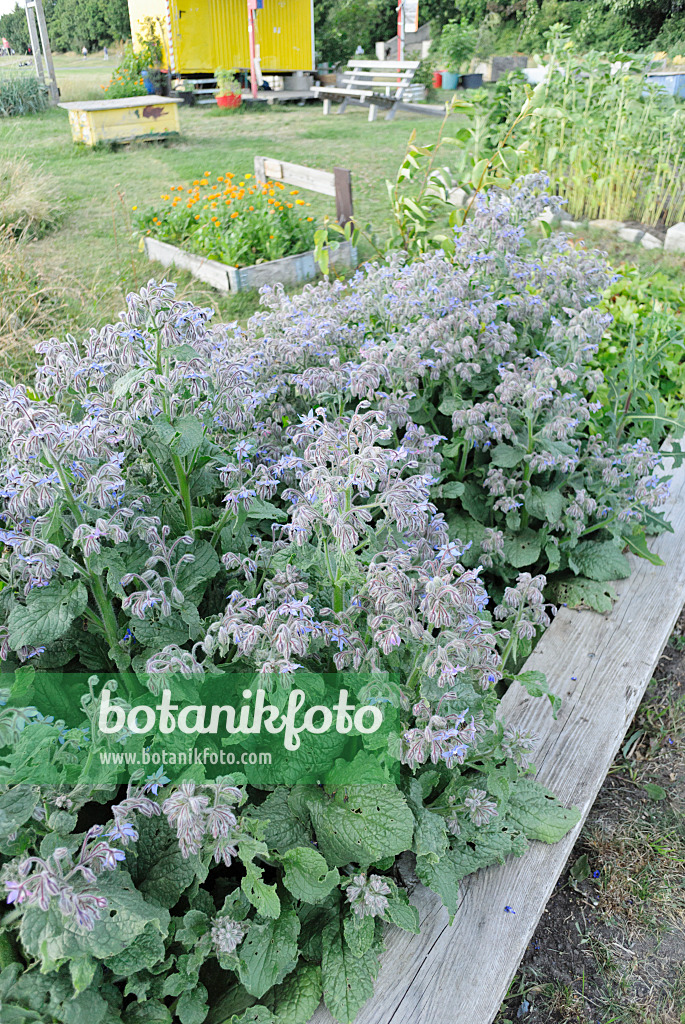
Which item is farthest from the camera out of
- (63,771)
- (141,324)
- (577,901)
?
(577,901)

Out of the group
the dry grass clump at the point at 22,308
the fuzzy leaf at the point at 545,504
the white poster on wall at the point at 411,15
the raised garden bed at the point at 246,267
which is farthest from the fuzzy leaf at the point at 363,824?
the white poster on wall at the point at 411,15

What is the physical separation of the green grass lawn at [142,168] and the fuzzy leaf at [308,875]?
8.63 ft

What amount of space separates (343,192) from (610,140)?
7.69 ft

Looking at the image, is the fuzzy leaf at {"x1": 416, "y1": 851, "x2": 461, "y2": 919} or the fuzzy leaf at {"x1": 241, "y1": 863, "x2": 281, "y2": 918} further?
the fuzzy leaf at {"x1": 416, "y1": 851, "x2": 461, "y2": 919}

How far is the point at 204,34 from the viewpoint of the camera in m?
5.49

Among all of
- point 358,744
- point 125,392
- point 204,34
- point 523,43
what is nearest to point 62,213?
point 204,34

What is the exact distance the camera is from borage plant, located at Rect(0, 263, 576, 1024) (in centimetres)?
104

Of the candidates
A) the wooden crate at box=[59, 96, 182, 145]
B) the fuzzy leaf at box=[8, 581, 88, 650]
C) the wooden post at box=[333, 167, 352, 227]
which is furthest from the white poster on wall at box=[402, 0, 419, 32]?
the fuzzy leaf at box=[8, 581, 88, 650]

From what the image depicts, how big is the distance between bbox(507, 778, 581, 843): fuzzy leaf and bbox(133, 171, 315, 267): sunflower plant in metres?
3.73

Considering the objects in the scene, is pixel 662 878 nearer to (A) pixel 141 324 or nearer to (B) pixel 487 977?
(B) pixel 487 977

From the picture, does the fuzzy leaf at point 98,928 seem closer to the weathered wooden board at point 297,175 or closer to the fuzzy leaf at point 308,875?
the fuzzy leaf at point 308,875

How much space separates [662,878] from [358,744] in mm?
918

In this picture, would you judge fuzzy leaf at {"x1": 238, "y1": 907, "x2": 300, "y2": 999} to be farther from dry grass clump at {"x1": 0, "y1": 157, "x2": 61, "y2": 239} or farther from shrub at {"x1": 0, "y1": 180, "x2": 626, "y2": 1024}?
dry grass clump at {"x1": 0, "y1": 157, "x2": 61, "y2": 239}

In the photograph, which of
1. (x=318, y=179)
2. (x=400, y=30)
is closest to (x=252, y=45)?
(x=400, y=30)
